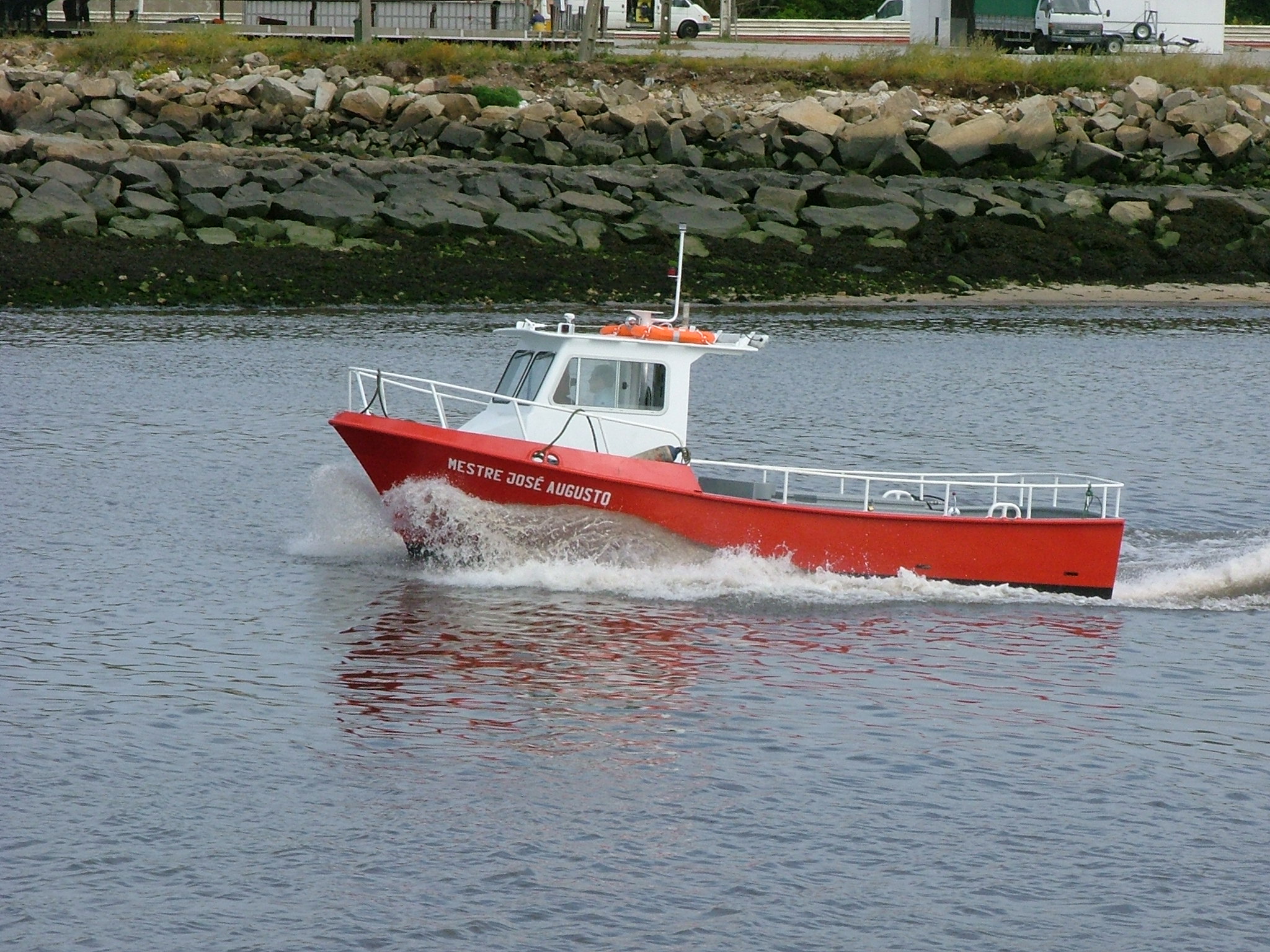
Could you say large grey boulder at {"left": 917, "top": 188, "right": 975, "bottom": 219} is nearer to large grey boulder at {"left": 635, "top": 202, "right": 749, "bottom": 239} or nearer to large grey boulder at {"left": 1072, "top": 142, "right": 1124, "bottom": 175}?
large grey boulder at {"left": 635, "top": 202, "right": 749, "bottom": 239}

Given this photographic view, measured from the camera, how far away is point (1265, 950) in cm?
920

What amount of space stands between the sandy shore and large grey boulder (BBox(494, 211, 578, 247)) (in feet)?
17.9

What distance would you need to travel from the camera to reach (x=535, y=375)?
15594 mm

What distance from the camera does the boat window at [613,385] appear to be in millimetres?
15414

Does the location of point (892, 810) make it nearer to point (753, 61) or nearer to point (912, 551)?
point (912, 551)

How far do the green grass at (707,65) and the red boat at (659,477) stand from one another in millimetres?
→ 36795

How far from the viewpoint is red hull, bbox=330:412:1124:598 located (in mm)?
14695

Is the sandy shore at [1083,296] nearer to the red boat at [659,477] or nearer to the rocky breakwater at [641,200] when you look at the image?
the rocky breakwater at [641,200]

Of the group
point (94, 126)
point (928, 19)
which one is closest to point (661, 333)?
point (94, 126)

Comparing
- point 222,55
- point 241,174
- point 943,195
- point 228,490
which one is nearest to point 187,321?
point 241,174

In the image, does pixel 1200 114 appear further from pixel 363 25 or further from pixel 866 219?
pixel 363 25

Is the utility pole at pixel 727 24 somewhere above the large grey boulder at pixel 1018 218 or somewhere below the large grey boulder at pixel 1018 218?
above

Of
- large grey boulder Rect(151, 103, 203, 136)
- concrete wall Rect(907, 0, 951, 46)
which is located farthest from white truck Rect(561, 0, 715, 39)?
large grey boulder Rect(151, 103, 203, 136)

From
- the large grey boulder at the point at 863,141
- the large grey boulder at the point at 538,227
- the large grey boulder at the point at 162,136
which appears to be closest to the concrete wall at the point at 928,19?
the large grey boulder at the point at 863,141
